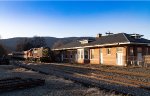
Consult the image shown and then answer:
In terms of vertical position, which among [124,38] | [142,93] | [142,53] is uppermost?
[124,38]

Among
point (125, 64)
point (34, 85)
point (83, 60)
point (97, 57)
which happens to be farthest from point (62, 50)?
point (34, 85)

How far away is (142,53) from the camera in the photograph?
1452 inches

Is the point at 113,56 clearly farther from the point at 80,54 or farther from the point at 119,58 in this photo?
the point at 80,54

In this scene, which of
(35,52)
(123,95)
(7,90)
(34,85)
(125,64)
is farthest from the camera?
(35,52)

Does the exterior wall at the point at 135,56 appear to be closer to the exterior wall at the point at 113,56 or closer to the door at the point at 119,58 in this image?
the exterior wall at the point at 113,56

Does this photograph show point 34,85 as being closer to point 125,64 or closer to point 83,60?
point 125,64

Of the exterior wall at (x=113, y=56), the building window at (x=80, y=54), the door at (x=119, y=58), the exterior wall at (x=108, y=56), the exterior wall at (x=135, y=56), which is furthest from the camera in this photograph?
the building window at (x=80, y=54)

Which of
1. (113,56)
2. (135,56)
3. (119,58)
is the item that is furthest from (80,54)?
(135,56)

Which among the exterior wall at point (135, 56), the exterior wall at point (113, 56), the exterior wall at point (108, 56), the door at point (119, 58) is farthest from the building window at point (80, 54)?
the exterior wall at point (135, 56)

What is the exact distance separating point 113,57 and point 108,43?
232 cm

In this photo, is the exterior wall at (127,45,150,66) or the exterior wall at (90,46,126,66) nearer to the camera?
the exterior wall at (127,45,150,66)

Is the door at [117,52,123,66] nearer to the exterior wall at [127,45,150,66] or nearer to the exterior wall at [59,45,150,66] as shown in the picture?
the exterior wall at [59,45,150,66]

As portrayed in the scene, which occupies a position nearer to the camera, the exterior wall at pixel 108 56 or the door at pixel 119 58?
the exterior wall at pixel 108 56

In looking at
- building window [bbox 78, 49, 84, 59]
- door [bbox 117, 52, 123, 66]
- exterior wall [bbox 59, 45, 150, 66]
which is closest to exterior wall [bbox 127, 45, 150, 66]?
exterior wall [bbox 59, 45, 150, 66]
